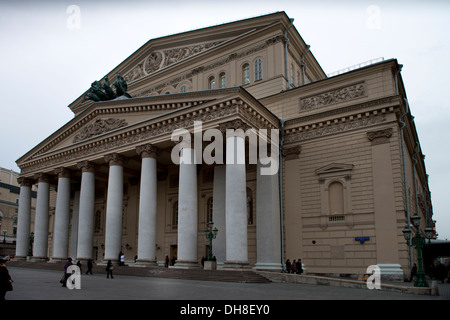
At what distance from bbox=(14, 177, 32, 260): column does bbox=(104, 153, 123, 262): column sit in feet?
40.9


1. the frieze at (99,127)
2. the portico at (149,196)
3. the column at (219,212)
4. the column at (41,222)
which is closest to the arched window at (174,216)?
the portico at (149,196)

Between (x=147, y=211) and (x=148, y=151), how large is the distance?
3.75 metres

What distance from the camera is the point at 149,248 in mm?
24578

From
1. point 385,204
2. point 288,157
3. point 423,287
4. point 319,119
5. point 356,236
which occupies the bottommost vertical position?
point 423,287

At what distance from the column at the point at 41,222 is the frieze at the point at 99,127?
5.88 metres

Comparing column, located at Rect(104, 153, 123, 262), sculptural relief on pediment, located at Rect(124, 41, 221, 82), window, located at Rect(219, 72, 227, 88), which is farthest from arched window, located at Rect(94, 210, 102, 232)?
window, located at Rect(219, 72, 227, 88)

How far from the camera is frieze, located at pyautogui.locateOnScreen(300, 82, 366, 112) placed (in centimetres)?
2500

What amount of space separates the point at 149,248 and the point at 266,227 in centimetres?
715

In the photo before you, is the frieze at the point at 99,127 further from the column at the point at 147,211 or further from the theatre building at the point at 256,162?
the column at the point at 147,211

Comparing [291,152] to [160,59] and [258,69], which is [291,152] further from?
[160,59]

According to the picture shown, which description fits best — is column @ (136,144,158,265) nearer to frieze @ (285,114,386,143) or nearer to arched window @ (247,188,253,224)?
arched window @ (247,188,253,224)
